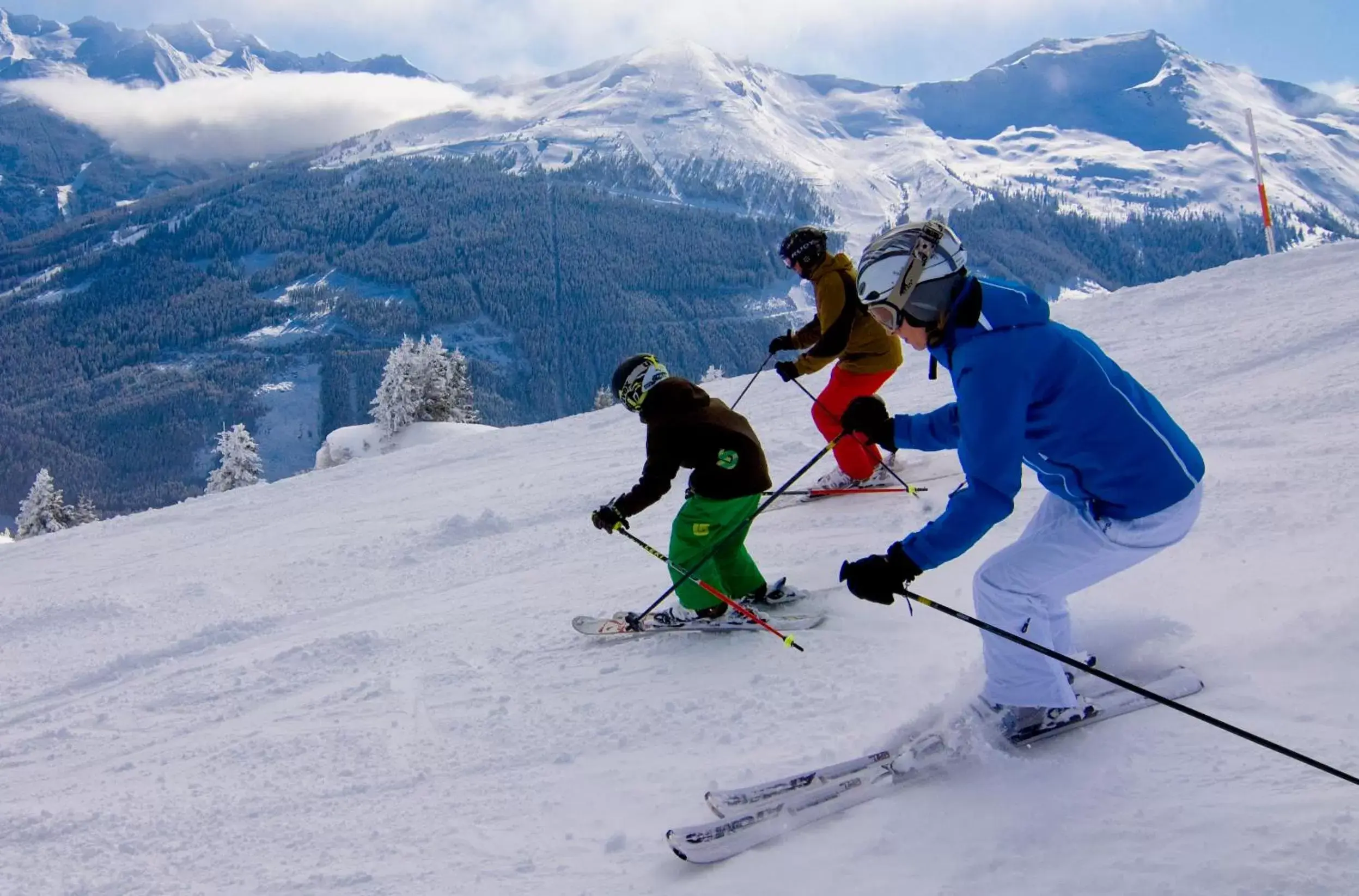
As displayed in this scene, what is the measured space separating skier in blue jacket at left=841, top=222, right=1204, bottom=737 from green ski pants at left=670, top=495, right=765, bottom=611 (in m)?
2.05

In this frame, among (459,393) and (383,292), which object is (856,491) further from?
(383,292)

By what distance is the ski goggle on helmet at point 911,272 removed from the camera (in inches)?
113

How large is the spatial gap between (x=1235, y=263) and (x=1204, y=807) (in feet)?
41.1

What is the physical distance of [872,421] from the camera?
387 centimetres

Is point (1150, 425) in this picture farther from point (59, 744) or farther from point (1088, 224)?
point (1088, 224)

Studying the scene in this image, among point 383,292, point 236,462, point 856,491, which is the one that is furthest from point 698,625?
point 383,292

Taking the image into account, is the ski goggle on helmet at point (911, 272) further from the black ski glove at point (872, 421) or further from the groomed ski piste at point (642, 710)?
the groomed ski piste at point (642, 710)

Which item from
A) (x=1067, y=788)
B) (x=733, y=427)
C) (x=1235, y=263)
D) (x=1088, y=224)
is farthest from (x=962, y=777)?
(x=1088, y=224)

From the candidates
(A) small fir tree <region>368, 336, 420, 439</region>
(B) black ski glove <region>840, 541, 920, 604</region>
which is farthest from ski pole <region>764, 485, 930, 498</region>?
(A) small fir tree <region>368, 336, 420, 439</region>

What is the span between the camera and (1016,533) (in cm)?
557

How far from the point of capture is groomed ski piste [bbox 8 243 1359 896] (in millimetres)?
2711

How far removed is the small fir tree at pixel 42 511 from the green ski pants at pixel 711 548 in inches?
1605

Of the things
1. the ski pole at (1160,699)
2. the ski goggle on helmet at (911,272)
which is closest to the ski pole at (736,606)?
the ski pole at (1160,699)

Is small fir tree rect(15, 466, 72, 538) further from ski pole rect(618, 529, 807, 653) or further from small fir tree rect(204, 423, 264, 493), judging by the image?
ski pole rect(618, 529, 807, 653)
